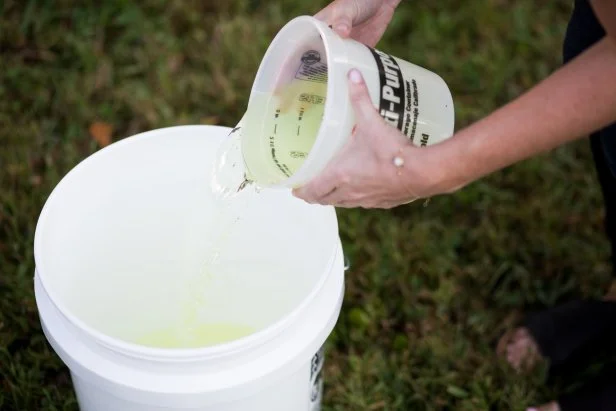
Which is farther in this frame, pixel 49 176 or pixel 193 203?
pixel 49 176

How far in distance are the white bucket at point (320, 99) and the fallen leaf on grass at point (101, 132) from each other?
0.83 m

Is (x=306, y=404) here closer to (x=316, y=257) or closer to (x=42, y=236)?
(x=316, y=257)

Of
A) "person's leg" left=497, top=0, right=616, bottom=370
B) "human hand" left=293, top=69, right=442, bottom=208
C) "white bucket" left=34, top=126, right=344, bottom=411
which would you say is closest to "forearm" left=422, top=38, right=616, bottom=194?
"human hand" left=293, top=69, right=442, bottom=208

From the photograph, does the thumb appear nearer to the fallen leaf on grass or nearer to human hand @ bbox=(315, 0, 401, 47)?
human hand @ bbox=(315, 0, 401, 47)

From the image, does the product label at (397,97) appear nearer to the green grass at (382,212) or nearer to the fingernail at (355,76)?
the fingernail at (355,76)

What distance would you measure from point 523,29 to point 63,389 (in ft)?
5.39

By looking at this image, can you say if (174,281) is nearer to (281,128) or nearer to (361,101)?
(281,128)

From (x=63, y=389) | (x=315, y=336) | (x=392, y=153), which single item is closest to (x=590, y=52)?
(x=392, y=153)

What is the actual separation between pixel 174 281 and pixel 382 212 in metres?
0.59

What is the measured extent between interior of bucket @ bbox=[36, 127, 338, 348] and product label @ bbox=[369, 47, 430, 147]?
19 centimetres

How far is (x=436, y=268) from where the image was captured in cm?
191

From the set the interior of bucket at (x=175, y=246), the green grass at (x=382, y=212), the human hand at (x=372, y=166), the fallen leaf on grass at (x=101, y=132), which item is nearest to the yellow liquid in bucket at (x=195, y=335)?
the interior of bucket at (x=175, y=246)

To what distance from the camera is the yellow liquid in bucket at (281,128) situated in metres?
1.32

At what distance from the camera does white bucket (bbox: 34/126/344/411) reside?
113cm
